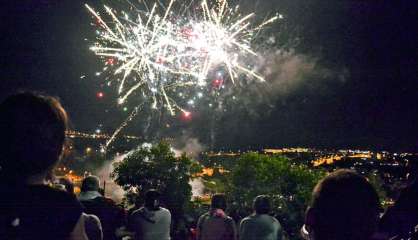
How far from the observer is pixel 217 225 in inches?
270

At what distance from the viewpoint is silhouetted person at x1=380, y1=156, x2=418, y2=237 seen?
5.87 feet

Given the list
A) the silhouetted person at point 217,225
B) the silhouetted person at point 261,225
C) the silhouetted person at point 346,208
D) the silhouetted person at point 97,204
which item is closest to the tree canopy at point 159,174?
the silhouetted person at point 217,225

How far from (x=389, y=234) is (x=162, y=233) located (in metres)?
5.03

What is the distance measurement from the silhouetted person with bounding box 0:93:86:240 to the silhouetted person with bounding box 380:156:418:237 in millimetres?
1273

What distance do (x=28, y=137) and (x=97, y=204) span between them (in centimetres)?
401

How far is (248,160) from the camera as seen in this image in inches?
1810

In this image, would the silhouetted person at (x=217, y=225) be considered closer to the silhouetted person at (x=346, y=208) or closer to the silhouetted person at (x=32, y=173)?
the silhouetted person at (x=346, y=208)

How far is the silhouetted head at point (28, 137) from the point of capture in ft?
5.68

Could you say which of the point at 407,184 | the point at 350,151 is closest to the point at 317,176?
the point at 407,184

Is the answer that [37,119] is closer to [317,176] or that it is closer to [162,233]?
[162,233]

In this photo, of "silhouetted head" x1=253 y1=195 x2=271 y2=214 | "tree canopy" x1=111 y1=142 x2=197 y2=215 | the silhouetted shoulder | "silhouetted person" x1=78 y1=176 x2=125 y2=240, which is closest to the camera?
the silhouetted shoulder

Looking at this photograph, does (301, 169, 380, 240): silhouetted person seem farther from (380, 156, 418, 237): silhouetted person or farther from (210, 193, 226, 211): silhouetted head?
(210, 193, 226, 211): silhouetted head

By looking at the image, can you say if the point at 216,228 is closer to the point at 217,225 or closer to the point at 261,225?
the point at 217,225

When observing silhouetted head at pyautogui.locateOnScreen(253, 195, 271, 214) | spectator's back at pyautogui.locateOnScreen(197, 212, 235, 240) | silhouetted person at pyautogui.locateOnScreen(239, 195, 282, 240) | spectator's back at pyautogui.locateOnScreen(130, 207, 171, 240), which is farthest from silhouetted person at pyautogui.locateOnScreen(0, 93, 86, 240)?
spectator's back at pyautogui.locateOnScreen(197, 212, 235, 240)
